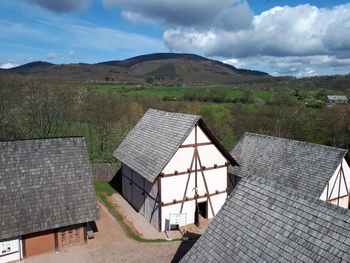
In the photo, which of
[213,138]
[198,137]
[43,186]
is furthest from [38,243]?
[213,138]

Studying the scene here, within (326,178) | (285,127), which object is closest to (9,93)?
(326,178)

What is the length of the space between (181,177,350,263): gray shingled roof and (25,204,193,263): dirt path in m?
6.32

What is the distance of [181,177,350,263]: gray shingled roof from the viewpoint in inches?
320

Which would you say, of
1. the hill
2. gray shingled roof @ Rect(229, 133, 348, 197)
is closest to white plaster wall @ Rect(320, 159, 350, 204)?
gray shingled roof @ Rect(229, 133, 348, 197)

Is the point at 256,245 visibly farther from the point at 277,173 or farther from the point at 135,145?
the point at 135,145

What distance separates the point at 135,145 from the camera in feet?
75.3

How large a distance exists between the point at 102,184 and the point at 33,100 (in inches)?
519

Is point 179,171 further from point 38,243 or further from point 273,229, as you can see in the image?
point 273,229

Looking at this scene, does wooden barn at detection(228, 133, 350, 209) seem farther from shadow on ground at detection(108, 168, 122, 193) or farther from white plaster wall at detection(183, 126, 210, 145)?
shadow on ground at detection(108, 168, 122, 193)

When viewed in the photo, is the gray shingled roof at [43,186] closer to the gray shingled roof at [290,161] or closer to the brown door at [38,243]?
the brown door at [38,243]

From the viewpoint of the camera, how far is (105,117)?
37500 mm

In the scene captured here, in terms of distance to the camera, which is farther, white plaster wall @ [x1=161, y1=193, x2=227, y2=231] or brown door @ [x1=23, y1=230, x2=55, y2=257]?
white plaster wall @ [x1=161, y1=193, x2=227, y2=231]

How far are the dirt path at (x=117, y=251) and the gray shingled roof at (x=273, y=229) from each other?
6.32 metres

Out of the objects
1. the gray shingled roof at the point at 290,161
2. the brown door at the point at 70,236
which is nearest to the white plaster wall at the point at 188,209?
the gray shingled roof at the point at 290,161
